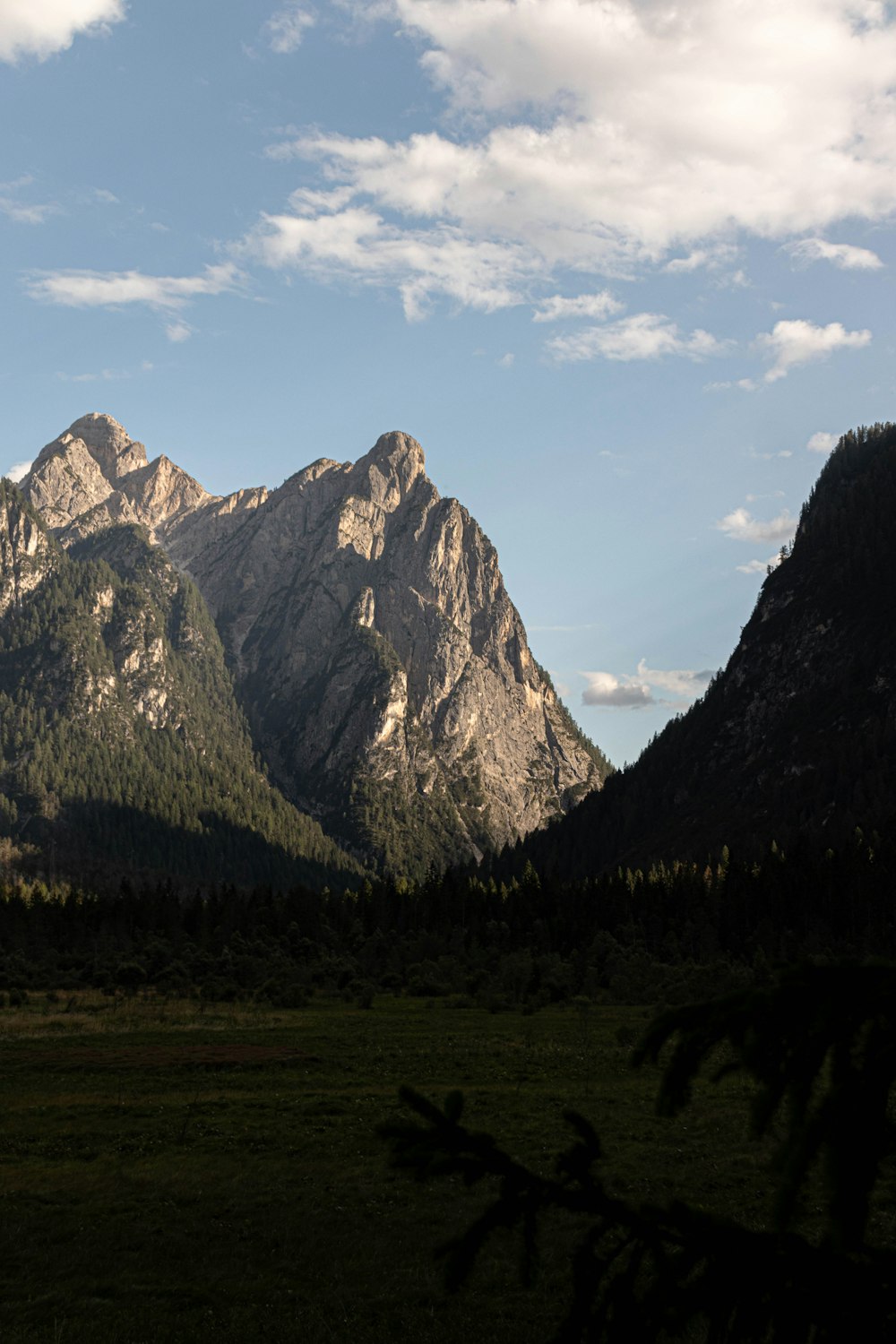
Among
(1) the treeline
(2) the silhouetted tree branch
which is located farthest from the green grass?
(1) the treeline

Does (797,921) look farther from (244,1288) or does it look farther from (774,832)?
(244,1288)

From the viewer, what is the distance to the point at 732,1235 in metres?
5.51

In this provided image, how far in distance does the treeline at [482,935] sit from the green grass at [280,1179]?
1233 inches

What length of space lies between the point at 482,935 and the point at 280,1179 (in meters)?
103

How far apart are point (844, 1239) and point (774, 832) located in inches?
7787

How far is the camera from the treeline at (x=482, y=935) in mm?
86875

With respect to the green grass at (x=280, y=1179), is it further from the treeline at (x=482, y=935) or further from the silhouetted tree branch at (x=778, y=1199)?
the treeline at (x=482, y=935)

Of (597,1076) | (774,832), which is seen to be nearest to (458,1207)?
(597,1076)

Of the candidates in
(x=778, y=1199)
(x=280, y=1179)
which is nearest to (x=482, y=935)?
(x=280, y=1179)

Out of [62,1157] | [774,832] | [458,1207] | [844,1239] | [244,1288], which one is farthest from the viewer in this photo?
[774,832]

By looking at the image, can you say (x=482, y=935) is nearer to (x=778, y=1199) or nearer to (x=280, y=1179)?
(x=280, y=1179)

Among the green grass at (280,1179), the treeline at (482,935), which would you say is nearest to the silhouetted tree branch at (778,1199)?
the green grass at (280,1179)

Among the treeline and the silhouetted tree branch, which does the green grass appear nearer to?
the silhouetted tree branch

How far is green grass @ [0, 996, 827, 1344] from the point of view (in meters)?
18.6
